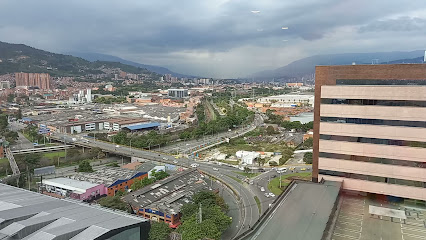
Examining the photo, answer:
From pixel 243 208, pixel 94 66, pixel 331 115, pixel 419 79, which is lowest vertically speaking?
pixel 243 208

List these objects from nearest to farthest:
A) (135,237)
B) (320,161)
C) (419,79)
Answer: (419,79)
(135,237)
(320,161)

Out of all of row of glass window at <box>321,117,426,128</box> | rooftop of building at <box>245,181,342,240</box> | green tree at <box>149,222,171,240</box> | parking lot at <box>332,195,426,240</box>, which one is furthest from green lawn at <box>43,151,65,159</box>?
parking lot at <box>332,195,426,240</box>

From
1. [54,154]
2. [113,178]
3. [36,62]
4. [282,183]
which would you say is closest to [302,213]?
[282,183]

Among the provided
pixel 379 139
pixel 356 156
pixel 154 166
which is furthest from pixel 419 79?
pixel 154 166

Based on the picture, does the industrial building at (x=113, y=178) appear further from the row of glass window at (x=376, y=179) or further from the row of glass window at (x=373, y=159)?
the row of glass window at (x=373, y=159)

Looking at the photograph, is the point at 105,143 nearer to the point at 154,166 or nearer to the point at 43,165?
the point at 43,165

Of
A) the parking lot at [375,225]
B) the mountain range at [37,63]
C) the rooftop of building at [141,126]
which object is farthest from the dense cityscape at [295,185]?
the mountain range at [37,63]

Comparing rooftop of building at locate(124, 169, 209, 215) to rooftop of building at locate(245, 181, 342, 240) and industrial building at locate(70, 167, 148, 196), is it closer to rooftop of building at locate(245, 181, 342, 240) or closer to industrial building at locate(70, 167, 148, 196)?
industrial building at locate(70, 167, 148, 196)
